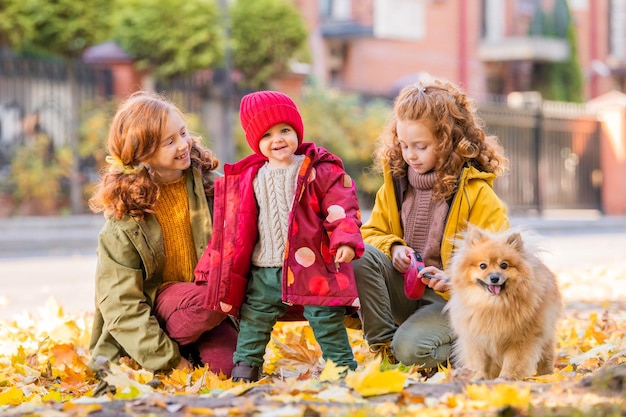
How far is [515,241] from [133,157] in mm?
1867

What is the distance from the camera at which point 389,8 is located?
25.9 meters

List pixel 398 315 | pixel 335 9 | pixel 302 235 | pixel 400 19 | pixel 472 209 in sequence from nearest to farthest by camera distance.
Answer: pixel 302 235 < pixel 472 209 < pixel 398 315 < pixel 335 9 < pixel 400 19

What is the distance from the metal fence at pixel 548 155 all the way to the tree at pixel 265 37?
573 cm

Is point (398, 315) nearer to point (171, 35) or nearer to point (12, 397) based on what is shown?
point (12, 397)

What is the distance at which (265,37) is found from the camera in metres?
18.2

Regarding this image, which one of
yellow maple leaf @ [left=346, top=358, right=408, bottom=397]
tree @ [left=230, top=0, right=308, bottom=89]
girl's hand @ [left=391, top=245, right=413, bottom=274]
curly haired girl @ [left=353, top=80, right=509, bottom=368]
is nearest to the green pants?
curly haired girl @ [left=353, top=80, right=509, bottom=368]

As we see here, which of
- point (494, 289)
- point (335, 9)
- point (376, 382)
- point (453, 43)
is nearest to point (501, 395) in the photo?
point (376, 382)

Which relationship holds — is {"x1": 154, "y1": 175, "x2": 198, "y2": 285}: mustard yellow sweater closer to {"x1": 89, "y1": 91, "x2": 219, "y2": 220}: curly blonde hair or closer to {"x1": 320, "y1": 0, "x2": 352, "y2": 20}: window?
{"x1": 89, "y1": 91, "x2": 219, "y2": 220}: curly blonde hair

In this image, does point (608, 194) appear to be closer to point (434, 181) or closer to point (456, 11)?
point (456, 11)

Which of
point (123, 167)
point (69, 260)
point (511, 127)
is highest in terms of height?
point (511, 127)

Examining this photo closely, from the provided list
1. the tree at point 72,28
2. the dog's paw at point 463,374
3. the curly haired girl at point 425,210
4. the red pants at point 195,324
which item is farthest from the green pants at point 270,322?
the tree at point 72,28

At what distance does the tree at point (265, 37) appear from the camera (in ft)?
59.5

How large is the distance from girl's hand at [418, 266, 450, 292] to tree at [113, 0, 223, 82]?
1311 centimetres

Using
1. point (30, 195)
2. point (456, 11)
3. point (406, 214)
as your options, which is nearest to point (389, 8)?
point (456, 11)
